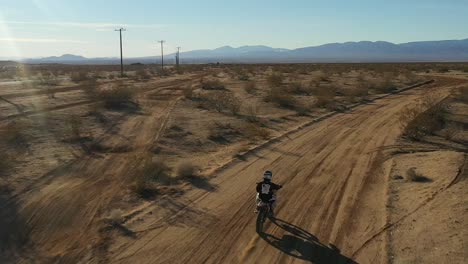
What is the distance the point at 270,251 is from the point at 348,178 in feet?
19.3

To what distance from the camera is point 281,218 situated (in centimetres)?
1091

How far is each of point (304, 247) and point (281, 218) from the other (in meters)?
1.66

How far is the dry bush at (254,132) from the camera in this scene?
2067 cm

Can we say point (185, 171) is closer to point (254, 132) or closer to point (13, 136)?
point (254, 132)

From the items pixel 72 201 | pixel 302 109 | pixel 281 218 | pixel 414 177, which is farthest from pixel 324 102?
pixel 72 201

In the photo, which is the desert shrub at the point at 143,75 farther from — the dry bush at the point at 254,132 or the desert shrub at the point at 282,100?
the dry bush at the point at 254,132

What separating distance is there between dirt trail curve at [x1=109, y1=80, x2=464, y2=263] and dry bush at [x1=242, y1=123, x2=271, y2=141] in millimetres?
2992

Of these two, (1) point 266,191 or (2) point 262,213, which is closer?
(1) point 266,191

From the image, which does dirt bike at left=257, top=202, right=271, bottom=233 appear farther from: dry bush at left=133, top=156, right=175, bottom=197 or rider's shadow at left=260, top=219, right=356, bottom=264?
dry bush at left=133, top=156, right=175, bottom=197

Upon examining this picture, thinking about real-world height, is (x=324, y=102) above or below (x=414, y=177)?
above

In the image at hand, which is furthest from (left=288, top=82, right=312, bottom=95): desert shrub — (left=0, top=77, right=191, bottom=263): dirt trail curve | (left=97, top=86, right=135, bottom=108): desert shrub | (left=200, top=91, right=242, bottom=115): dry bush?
(left=0, top=77, right=191, bottom=263): dirt trail curve

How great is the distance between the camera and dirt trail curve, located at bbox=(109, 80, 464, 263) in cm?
903

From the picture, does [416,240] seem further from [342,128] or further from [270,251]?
[342,128]

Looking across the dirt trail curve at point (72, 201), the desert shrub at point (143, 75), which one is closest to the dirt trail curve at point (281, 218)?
Result: the dirt trail curve at point (72, 201)
